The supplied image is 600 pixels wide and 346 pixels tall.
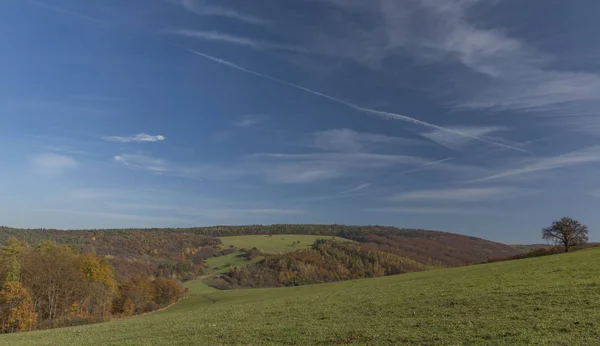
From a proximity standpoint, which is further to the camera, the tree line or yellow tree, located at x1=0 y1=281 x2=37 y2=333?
the tree line

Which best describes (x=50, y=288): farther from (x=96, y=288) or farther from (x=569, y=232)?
(x=569, y=232)

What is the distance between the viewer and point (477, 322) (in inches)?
824

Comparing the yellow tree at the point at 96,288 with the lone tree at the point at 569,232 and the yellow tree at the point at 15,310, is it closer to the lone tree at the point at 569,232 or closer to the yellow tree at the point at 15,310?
the yellow tree at the point at 15,310

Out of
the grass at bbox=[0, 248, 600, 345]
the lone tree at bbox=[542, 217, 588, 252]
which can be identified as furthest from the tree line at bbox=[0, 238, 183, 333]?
the lone tree at bbox=[542, 217, 588, 252]

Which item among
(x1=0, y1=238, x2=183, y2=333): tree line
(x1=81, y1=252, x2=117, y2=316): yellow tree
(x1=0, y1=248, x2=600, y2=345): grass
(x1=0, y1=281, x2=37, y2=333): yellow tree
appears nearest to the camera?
(x1=0, y1=248, x2=600, y2=345): grass

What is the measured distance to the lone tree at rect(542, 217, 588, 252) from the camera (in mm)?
84500

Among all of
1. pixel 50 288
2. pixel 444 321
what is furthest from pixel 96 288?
pixel 444 321

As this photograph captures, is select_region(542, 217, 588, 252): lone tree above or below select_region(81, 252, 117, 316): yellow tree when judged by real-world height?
above

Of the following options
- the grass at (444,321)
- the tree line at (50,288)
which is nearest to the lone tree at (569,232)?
the grass at (444,321)

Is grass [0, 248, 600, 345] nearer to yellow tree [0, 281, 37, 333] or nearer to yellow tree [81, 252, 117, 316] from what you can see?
yellow tree [0, 281, 37, 333]

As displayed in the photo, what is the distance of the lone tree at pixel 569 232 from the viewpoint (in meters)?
84.5

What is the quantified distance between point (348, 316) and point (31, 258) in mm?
91761

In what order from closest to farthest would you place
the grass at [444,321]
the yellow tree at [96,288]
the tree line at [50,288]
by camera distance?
the grass at [444,321] < the tree line at [50,288] < the yellow tree at [96,288]

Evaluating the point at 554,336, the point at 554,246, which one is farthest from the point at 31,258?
the point at 554,246
